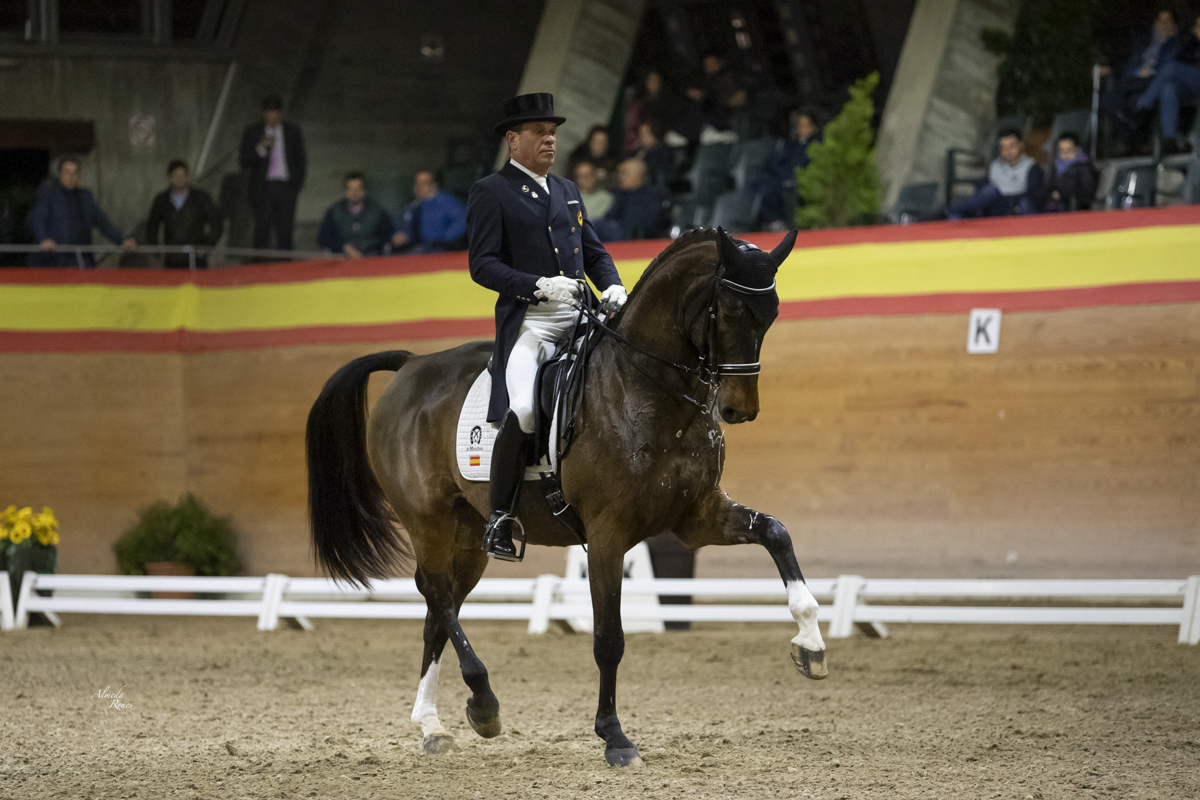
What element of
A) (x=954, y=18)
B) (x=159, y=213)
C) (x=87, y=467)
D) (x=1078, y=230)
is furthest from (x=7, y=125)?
(x=1078, y=230)

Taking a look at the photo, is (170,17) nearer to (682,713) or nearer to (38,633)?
(38,633)

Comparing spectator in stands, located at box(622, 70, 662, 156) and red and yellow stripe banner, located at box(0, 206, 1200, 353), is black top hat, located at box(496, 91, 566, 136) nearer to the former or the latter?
red and yellow stripe banner, located at box(0, 206, 1200, 353)

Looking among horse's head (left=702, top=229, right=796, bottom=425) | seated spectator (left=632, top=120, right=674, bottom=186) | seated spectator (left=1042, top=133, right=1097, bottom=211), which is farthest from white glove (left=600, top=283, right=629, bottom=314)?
seated spectator (left=632, top=120, right=674, bottom=186)

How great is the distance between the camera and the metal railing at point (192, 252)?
12375mm

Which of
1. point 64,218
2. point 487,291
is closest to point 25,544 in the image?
point 64,218

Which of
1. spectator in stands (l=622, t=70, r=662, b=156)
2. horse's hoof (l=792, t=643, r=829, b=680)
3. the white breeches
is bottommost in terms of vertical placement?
horse's hoof (l=792, t=643, r=829, b=680)

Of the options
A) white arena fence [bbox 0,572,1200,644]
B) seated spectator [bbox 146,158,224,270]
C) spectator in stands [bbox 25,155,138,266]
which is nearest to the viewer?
white arena fence [bbox 0,572,1200,644]

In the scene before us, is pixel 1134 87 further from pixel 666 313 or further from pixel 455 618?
pixel 455 618

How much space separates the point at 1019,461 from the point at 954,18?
425 cm

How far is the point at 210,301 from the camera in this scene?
1281 cm

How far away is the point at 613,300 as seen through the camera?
5.30 m

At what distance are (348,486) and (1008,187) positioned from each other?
6277 millimetres

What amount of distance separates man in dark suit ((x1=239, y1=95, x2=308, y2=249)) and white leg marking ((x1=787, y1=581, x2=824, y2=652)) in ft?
30.3

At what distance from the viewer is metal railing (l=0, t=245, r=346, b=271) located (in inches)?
487
